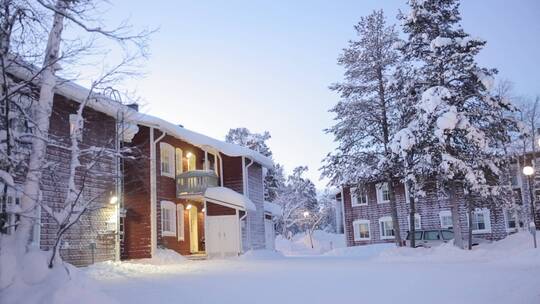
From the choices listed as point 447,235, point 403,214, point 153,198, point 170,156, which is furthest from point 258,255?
point 403,214

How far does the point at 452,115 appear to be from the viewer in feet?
64.0

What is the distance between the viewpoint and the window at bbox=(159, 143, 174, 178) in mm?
22541

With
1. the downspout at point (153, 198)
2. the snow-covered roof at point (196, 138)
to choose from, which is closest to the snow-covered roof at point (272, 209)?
the snow-covered roof at point (196, 138)

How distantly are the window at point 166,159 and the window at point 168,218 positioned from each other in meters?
1.45

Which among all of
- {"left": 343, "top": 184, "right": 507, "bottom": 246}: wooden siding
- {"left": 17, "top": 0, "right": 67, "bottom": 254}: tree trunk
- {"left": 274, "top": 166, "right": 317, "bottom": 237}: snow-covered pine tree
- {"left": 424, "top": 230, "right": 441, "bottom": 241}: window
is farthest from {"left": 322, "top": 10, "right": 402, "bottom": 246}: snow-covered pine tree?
{"left": 274, "top": 166, "right": 317, "bottom": 237}: snow-covered pine tree

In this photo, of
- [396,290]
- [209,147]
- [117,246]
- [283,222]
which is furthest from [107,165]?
[283,222]

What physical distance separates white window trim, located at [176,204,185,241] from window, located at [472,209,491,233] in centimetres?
1982

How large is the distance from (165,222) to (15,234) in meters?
14.3

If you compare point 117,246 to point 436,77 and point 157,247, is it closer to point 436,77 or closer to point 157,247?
point 157,247

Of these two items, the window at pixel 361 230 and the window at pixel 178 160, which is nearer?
the window at pixel 178 160

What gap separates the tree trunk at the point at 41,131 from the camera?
313 inches

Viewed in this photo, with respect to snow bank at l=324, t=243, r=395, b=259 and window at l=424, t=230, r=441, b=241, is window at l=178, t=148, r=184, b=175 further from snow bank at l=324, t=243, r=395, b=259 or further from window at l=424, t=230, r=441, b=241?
snow bank at l=324, t=243, r=395, b=259

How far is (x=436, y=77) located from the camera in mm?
21250

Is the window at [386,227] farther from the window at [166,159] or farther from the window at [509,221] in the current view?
the window at [166,159]
